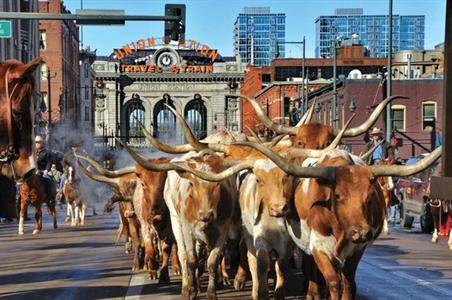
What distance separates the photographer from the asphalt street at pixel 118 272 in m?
10.8

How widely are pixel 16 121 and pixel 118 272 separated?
653 centimetres

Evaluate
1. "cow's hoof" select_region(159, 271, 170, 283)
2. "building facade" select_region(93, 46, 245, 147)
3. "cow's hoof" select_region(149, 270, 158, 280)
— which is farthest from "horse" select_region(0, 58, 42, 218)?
"building facade" select_region(93, 46, 245, 147)

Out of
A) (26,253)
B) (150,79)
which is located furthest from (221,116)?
(26,253)

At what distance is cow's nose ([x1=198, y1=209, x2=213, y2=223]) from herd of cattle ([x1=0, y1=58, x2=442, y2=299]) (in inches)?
0.5

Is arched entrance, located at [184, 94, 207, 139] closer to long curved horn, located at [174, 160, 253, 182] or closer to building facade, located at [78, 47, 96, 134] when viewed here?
building facade, located at [78, 47, 96, 134]

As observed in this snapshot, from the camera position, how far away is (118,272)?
43.0ft

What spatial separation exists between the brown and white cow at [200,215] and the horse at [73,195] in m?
14.2

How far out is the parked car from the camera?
838 inches

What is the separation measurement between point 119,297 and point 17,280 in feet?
8.65

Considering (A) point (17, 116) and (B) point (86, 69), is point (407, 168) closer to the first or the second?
(A) point (17, 116)

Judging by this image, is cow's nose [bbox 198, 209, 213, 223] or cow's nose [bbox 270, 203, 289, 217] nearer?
cow's nose [bbox 270, 203, 289, 217]

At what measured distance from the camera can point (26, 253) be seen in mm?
16516

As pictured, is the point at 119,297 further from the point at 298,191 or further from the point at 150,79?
the point at 150,79

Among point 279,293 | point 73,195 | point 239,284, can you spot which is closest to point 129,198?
point 239,284
